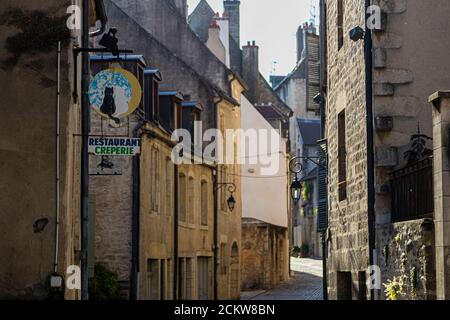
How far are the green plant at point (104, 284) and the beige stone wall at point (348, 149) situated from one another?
4.76m

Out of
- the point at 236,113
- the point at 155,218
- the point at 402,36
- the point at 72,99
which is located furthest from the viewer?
the point at 236,113

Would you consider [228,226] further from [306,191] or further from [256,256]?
[306,191]

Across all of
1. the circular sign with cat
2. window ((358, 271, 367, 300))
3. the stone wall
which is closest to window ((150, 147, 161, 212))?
window ((358, 271, 367, 300))

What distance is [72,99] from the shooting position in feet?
48.1

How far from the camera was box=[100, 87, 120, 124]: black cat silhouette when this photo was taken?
15059mm

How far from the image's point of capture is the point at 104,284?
22.2m

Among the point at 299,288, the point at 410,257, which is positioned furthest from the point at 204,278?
the point at 410,257

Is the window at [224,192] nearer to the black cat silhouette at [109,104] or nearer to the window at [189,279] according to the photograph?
the window at [189,279]

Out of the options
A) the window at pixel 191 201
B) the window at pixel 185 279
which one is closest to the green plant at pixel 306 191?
the window at pixel 191 201

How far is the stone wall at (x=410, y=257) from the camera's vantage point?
12.8m

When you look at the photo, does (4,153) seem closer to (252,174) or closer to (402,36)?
(402,36)

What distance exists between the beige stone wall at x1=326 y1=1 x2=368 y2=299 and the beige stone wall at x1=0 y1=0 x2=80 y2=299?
4.56 meters
